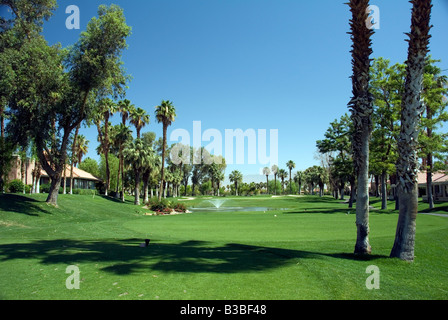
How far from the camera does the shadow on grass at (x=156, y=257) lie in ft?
30.0

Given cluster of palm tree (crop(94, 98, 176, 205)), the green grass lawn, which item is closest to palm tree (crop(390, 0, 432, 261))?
the green grass lawn

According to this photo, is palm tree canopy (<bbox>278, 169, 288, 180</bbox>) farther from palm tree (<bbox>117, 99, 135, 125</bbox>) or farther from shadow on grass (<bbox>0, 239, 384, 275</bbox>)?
shadow on grass (<bbox>0, 239, 384, 275</bbox>)

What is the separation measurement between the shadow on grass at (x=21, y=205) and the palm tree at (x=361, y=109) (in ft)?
83.6

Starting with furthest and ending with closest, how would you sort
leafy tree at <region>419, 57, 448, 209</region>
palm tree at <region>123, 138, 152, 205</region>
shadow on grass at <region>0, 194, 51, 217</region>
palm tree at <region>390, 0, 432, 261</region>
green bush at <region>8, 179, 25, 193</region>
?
palm tree at <region>123, 138, 152, 205</region> < green bush at <region>8, 179, 25, 193</region> < leafy tree at <region>419, 57, 448, 209</region> < shadow on grass at <region>0, 194, 51, 217</region> < palm tree at <region>390, 0, 432, 261</region>

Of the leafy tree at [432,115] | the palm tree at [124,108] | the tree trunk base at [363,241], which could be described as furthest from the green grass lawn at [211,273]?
the palm tree at [124,108]

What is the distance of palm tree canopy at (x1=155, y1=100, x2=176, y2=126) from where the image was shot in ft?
170

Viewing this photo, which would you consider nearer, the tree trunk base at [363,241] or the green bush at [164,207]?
the tree trunk base at [363,241]

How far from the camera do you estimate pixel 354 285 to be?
25.6ft

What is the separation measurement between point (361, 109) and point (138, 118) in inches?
1929

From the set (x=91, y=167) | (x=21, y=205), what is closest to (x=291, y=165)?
(x=91, y=167)

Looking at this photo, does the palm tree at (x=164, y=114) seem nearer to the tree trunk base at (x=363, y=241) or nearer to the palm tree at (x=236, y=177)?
the tree trunk base at (x=363, y=241)

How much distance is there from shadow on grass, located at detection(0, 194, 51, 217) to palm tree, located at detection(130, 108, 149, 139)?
2793cm
